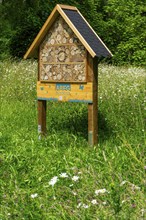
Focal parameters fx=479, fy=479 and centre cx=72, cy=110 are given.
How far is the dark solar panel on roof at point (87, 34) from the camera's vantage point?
6.75 m

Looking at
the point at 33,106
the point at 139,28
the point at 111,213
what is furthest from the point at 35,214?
the point at 139,28

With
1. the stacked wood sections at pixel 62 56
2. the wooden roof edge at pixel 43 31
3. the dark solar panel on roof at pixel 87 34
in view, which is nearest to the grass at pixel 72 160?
the stacked wood sections at pixel 62 56

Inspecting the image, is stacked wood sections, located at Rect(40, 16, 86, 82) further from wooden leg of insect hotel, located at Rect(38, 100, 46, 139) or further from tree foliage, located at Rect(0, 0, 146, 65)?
tree foliage, located at Rect(0, 0, 146, 65)

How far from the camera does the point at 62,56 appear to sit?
7078 millimetres

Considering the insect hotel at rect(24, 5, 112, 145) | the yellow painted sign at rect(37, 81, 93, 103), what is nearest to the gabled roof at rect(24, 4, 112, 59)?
the insect hotel at rect(24, 5, 112, 145)

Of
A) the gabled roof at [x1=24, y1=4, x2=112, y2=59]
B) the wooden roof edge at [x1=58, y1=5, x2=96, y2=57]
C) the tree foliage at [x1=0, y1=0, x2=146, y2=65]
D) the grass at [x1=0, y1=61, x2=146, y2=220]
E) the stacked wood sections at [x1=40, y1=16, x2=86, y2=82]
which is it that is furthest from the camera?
the tree foliage at [x1=0, y1=0, x2=146, y2=65]

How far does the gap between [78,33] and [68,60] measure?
48cm

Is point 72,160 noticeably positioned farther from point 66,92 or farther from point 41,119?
point 41,119

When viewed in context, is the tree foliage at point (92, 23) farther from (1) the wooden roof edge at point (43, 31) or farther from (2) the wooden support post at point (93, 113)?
(2) the wooden support post at point (93, 113)

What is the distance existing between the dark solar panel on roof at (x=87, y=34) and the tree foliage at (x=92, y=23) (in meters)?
12.7

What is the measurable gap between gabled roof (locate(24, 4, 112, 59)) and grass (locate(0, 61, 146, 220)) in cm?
106

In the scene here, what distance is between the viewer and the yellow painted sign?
6766mm

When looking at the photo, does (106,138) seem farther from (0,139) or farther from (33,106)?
(33,106)

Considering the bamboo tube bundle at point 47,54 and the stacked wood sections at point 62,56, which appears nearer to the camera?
the stacked wood sections at point 62,56
